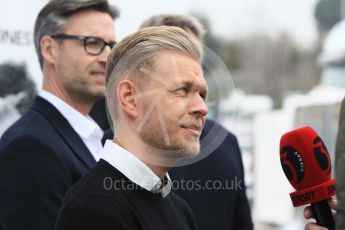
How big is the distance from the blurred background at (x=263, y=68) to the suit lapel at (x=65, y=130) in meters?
0.40

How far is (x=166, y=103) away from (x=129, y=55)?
165 millimetres

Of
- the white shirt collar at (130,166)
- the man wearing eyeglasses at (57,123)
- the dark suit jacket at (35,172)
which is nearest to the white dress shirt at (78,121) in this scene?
the man wearing eyeglasses at (57,123)

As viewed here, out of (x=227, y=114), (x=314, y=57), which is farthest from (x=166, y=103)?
(x=314, y=57)

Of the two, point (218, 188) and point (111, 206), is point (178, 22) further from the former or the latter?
point (111, 206)

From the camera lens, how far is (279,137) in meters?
7.51

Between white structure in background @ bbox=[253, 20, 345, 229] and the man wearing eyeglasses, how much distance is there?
4.23 m

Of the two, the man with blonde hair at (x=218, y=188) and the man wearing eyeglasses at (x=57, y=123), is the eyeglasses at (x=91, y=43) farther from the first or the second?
the man with blonde hair at (x=218, y=188)

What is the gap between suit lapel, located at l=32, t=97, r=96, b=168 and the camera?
237cm

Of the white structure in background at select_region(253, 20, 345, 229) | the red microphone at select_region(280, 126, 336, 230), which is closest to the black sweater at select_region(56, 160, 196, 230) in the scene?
the red microphone at select_region(280, 126, 336, 230)

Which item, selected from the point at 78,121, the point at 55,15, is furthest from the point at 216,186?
the point at 55,15

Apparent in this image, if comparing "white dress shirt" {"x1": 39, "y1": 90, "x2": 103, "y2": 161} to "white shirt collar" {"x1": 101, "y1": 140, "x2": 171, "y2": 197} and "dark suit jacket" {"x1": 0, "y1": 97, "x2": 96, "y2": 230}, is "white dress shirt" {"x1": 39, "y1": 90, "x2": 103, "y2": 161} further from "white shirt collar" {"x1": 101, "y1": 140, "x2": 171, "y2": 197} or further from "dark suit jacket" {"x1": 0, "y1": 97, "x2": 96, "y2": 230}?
"white shirt collar" {"x1": 101, "y1": 140, "x2": 171, "y2": 197}

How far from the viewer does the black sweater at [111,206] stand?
163 cm

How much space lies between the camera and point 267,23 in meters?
19.3

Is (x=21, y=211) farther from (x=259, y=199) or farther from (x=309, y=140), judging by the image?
(x=259, y=199)
